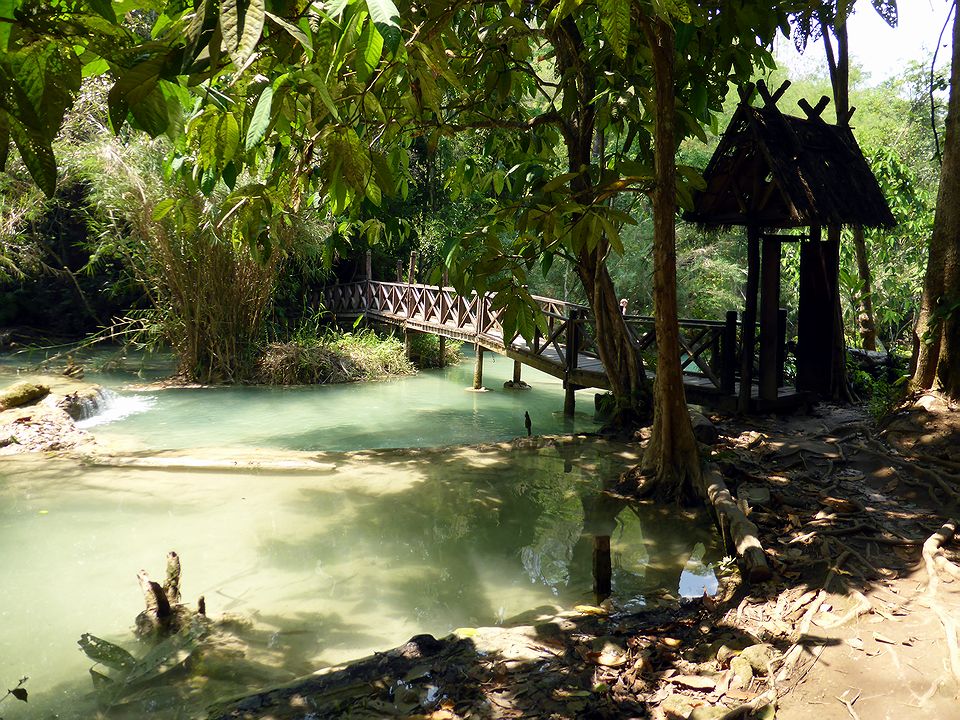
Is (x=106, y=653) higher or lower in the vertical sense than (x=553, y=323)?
lower

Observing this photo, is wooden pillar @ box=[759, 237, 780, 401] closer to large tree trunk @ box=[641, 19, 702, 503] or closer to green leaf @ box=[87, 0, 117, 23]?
large tree trunk @ box=[641, 19, 702, 503]

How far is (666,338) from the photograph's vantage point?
17.9ft

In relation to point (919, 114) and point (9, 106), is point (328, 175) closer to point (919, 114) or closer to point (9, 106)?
point (9, 106)

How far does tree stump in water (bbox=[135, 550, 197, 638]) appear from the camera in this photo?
12.8 feet

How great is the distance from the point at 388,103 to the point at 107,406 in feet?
30.3

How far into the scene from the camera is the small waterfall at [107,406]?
1021 centimetres

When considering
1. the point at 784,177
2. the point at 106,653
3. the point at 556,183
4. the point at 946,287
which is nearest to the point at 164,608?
the point at 106,653

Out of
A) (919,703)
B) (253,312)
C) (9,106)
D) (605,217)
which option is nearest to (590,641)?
(919,703)

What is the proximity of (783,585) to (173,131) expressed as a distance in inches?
139

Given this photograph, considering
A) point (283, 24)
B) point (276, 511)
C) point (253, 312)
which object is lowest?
point (276, 511)

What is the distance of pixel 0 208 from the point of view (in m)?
12.4

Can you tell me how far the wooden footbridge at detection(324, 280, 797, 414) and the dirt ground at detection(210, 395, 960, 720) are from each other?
4.79 ft

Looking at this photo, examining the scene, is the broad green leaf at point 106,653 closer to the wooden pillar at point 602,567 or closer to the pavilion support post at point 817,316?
the wooden pillar at point 602,567

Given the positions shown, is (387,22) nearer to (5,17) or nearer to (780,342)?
(5,17)
